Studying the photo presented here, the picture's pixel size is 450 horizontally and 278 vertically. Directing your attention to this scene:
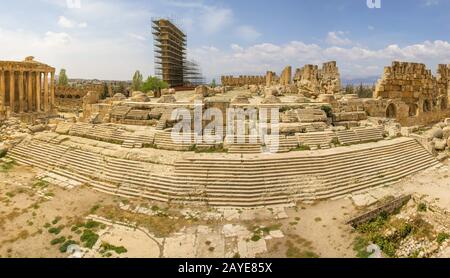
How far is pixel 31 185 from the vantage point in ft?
42.5

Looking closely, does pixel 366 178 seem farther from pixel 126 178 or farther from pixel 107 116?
pixel 107 116

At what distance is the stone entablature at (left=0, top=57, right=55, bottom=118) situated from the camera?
102 feet

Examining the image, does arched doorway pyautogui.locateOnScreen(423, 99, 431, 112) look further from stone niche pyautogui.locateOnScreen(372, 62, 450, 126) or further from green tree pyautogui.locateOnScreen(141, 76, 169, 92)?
green tree pyautogui.locateOnScreen(141, 76, 169, 92)

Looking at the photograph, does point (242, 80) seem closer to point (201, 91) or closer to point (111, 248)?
point (201, 91)

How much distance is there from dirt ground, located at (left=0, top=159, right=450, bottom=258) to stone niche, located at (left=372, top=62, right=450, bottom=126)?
45.4 ft

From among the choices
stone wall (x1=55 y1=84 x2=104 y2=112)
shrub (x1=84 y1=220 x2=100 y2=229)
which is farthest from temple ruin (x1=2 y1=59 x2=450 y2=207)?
stone wall (x1=55 y1=84 x2=104 y2=112)

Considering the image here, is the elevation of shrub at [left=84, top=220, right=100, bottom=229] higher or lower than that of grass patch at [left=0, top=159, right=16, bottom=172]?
lower

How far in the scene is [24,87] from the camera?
111 ft

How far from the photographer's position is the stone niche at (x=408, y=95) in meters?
24.8

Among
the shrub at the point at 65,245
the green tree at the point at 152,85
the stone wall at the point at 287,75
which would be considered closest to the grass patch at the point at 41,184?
the shrub at the point at 65,245

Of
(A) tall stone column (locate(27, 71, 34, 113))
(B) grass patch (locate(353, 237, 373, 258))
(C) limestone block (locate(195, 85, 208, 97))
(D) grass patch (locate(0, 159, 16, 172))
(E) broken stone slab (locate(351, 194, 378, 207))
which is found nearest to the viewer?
(B) grass patch (locate(353, 237, 373, 258))

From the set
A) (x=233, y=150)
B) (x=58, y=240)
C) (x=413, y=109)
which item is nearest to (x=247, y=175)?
(x=233, y=150)

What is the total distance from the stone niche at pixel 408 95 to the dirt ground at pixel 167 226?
45.4 ft

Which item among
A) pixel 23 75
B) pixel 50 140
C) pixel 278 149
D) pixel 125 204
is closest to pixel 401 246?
pixel 278 149
